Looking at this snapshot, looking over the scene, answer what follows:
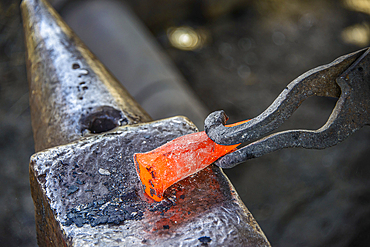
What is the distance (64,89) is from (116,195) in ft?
1.47

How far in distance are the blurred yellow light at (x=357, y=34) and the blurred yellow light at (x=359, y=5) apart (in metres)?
0.18

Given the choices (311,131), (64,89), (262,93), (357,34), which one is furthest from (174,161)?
(357,34)

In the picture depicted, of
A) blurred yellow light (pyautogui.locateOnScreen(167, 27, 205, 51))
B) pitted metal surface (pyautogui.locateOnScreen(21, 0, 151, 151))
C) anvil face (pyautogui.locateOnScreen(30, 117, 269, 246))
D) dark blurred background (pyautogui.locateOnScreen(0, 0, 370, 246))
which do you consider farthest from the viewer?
blurred yellow light (pyautogui.locateOnScreen(167, 27, 205, 51))

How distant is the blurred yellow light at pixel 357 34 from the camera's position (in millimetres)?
2305

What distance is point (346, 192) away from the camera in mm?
1631

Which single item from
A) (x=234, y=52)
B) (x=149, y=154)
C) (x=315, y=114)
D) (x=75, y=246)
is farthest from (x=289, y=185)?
(x=75, y=246)

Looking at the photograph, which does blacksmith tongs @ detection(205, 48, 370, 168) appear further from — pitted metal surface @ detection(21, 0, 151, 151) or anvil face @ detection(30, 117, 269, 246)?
pitted metal surface @ detection(21, 0, 151, 151)

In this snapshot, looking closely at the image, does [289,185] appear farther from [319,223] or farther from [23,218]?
[23,218]

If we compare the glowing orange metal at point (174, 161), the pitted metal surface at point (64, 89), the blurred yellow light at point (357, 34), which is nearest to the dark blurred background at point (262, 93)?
the blurred yellow light at point (357, 34)

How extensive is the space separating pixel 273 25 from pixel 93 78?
1.86m

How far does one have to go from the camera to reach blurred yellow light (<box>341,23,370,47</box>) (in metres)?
2.30

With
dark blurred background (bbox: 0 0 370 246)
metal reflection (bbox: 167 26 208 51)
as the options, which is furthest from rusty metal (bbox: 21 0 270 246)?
metal reflection (bbox: 167 26 208 51)

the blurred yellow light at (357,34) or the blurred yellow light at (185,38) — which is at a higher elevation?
the blurred yellow light at (185,38)

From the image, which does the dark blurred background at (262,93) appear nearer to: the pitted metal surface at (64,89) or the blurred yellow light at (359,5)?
the blurred yellow light at (359,5)
